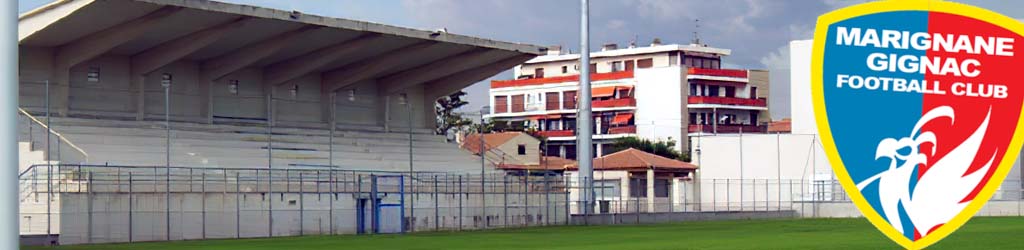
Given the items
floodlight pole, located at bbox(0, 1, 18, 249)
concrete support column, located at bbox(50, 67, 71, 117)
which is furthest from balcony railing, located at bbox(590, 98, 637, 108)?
floodlight pole, located at bbox(0, 1, 18, 249)

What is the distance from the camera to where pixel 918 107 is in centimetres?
500

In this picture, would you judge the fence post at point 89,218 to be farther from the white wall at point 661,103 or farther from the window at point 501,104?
the window at point 501,104

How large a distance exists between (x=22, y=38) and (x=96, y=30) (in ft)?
6.99

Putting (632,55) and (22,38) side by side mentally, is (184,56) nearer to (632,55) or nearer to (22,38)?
(22,38)

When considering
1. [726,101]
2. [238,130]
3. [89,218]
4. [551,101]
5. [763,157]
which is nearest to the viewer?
[89,218]

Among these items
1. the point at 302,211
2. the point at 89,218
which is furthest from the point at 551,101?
the point at 89,218

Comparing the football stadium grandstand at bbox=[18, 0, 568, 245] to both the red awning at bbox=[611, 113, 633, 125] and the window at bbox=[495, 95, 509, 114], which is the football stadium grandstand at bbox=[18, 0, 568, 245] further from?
the window at bbox=[495, 95, 509, 114]

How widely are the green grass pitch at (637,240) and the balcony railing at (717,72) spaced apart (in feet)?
189

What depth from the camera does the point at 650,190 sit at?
7056 centimetres

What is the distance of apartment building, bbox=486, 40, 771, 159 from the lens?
10175 cm

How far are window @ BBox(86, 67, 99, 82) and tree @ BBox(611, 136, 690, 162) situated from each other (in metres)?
52.8

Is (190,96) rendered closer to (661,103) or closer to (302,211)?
(302,211)

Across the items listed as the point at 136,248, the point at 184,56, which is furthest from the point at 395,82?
the point at 136,248

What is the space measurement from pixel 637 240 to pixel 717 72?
68.8 metres
